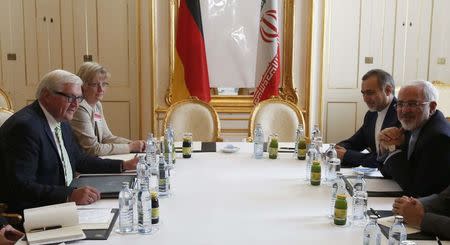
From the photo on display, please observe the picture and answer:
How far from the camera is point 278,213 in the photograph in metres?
2.04

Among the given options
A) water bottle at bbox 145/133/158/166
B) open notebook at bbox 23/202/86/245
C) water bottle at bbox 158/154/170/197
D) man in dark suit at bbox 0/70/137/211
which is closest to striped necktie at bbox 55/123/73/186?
man in dark suit at bbox 0/70/137/211

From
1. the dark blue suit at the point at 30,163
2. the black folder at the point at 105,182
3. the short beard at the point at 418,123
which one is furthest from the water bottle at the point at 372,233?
the dark blue suit at the point at 30,163

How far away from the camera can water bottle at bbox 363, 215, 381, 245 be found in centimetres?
162

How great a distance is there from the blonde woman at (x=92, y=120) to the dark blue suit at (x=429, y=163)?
163 cm

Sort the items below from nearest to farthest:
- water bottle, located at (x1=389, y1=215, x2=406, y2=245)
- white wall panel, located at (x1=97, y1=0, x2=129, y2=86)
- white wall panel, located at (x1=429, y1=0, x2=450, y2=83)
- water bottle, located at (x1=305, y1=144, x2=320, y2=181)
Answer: water bottle, located at (x1=389, y1=215, x2=406, y2=245)
water bottle, located at (x1=305, y1=144, x2=320, y2=181)
white wall panel, located at (x1=97, y1=0, x2=129, y2=86)
white wall panel, located at (x1=429, y1=0, x2=450, y2=83)

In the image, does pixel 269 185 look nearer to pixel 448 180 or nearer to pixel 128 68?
pixel 448 180

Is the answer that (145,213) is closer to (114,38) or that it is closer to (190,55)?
(190,55)

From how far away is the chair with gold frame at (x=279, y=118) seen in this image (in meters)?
4.14

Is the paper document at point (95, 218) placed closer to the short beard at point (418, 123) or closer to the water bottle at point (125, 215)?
the water bottle at point (125, 215)

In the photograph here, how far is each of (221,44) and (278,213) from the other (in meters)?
3.48

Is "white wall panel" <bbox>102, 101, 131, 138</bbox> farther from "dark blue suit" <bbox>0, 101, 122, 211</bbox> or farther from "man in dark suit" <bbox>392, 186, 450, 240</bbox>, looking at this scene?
"man in dark suit" <bbox>392, 186, 450, 240</bbox>

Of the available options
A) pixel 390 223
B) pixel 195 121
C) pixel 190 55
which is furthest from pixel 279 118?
pixel 390 223

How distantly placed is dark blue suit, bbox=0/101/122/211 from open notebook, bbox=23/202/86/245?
351 mm

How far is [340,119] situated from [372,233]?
4.18 m
